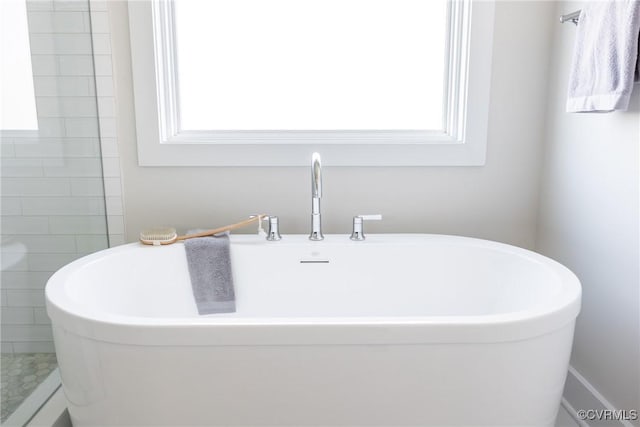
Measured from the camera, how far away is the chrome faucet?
1.86m

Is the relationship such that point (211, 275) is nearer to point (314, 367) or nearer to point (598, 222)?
point (314, 367)

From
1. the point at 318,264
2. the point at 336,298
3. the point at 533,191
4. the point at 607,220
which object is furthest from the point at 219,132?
the point at 607,220

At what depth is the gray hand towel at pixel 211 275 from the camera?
76.0 inches

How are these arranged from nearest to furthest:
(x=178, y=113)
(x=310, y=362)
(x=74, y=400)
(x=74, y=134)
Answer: (x=310, y=362) → (x=74, y=400) → (x=74, y=134) → (x=178, y=113)

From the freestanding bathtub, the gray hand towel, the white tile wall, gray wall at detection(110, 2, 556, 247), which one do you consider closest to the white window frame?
gray wall at detection(110, 2, 556, 247)

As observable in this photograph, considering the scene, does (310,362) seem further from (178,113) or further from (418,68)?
(418,68)

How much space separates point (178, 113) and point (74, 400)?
51.4 inches

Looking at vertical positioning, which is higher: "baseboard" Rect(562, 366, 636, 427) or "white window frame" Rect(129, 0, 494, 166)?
"white window frame" Rect(129, 0, 494, 166)

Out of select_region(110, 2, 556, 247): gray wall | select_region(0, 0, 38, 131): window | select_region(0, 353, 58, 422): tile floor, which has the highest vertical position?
select_region(0, 0, 38, 131): window

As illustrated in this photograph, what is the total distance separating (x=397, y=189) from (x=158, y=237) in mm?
1081

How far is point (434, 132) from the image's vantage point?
2.22m

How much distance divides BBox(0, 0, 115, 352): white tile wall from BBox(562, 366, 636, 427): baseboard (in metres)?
2.02

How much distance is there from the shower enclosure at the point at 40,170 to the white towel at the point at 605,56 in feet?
6.41

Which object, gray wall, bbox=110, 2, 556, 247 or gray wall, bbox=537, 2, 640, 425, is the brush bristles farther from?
gray wall, bbox=537, 2, 640, 425
